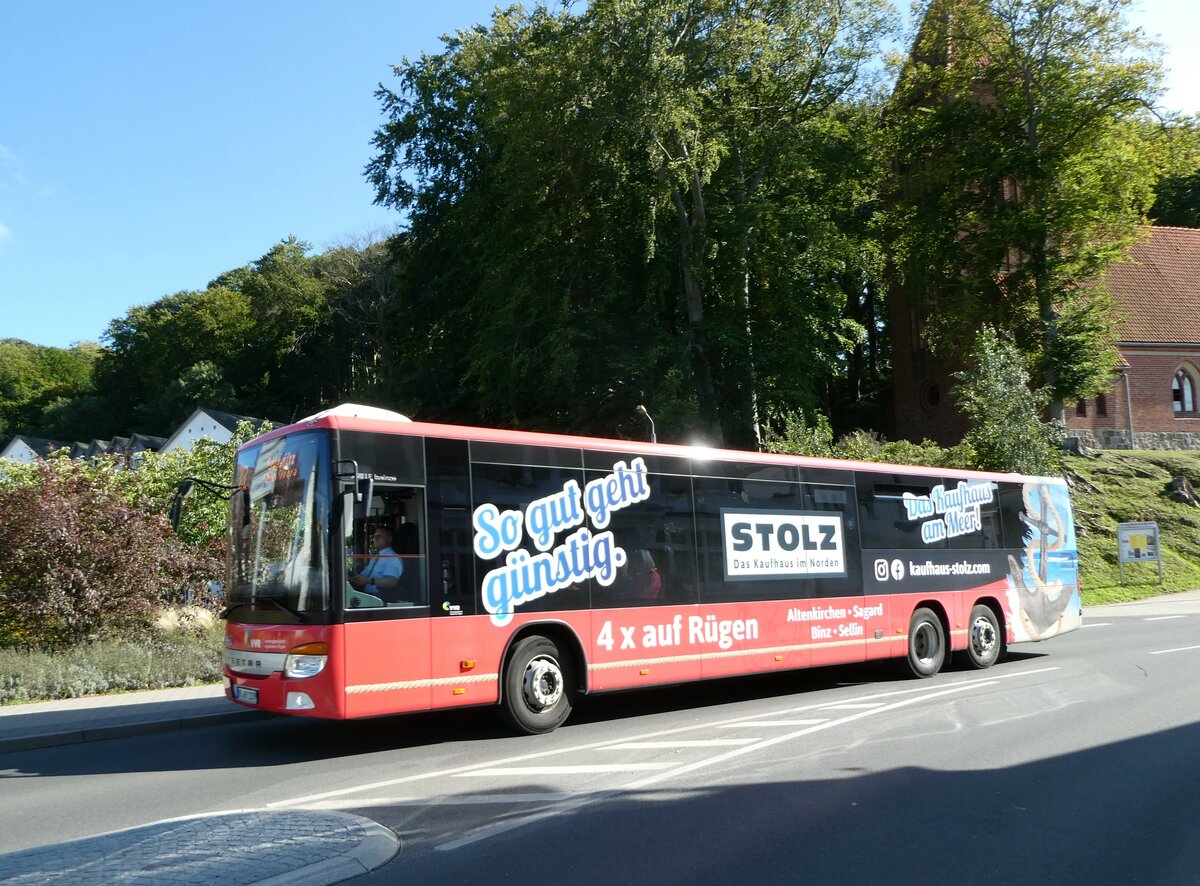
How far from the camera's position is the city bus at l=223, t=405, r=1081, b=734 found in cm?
853

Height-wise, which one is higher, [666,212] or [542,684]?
[666,212]

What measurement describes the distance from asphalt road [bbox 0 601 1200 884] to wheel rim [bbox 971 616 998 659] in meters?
2.53

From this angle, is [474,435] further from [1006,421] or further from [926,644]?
[1006,421]

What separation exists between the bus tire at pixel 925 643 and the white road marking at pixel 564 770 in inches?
275

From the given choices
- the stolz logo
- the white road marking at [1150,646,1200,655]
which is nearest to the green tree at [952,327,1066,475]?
the white road marking at [1150,646,1200,655]

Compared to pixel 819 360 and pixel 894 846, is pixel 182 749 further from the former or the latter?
pixel 819 360

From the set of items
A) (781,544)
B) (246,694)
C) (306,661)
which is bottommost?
(246,694)

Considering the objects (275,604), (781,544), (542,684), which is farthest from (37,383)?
(542,684)

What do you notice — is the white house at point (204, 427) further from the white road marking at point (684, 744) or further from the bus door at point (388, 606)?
the white road marking at point (684, 744)

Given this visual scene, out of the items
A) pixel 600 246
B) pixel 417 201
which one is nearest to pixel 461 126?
pixel 417 201

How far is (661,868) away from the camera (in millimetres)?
→ 5312

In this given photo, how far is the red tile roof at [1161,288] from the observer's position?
157 feet

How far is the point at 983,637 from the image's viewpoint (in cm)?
1504

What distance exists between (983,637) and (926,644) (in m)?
1.39
